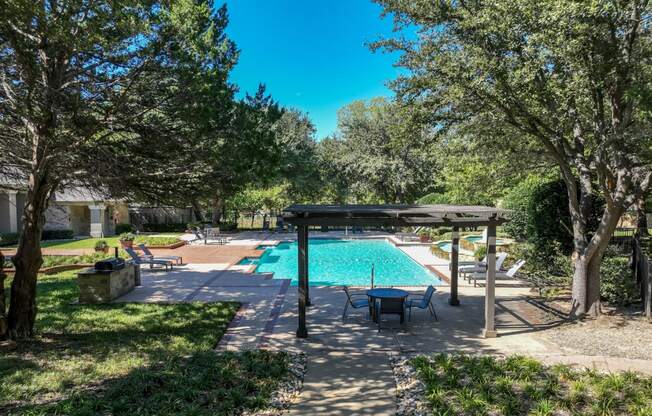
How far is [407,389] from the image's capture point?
593cm

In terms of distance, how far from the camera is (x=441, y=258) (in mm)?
18922

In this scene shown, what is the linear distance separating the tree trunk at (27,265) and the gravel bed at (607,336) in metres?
10.7

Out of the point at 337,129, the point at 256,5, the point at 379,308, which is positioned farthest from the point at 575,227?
the point at 337,129

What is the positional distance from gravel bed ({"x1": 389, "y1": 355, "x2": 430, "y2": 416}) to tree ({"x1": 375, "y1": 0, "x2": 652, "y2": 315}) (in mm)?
5251

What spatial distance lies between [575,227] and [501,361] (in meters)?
4.59

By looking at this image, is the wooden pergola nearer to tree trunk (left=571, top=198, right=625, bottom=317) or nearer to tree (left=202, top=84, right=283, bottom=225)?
tree (left=202, top=84, right=283, bottom=225)

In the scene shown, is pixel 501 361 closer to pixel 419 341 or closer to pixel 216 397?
pixel 419 341

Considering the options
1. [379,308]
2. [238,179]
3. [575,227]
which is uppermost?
[238,179]

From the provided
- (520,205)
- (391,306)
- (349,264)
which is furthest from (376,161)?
(391,306)

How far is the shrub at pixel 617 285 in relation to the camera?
9812 mm

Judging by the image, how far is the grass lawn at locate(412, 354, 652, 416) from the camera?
17.4 feet

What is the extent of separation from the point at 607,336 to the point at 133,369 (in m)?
9.39

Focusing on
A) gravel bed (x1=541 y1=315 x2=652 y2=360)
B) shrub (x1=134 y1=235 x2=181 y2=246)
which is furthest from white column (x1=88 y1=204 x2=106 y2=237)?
gravel bed (x1=541 y1=315 x2=652 y2=360)

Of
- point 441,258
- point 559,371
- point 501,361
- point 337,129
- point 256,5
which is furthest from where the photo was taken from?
point 337,129
